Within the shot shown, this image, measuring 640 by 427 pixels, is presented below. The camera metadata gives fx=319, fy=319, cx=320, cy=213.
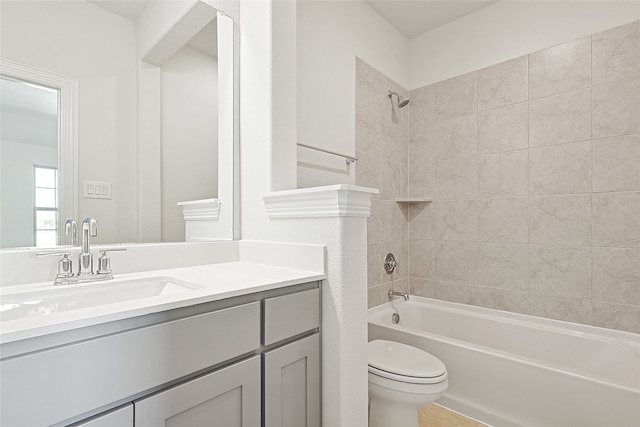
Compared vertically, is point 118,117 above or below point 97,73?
below

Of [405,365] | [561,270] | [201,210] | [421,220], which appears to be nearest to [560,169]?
[561,270]

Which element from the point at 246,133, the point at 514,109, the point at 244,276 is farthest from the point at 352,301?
the point at 514,109

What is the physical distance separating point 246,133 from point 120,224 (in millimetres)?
654

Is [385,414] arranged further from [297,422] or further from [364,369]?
[297,422]

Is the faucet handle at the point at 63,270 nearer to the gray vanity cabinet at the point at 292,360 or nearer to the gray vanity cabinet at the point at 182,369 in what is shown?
the gray vanity cabinet at the point at 182,369

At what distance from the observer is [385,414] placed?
146 cm

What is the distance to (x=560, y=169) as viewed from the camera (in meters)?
2.03

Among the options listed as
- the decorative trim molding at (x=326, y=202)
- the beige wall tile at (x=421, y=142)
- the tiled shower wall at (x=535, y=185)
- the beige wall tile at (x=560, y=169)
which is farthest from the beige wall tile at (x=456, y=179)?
the decorative trim molding at (x=326, y=202)

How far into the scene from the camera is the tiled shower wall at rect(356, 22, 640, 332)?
6.01 feet

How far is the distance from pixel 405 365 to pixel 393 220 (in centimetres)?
125

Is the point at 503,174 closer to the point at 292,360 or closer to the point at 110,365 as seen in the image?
the point at 292,360

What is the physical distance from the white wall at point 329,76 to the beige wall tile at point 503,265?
1.13m

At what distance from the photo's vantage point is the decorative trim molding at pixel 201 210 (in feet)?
4.60

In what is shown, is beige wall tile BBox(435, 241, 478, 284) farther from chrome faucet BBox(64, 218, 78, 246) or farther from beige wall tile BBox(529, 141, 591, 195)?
A: chrome faucet BBox(64, 218, 78, 246)
